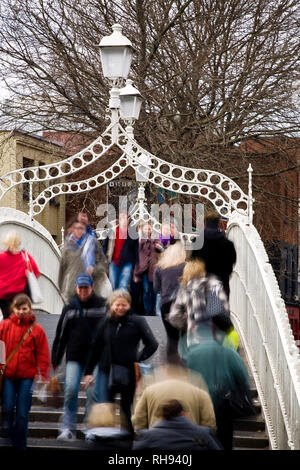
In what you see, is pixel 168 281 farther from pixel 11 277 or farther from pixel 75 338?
pixel 75 338

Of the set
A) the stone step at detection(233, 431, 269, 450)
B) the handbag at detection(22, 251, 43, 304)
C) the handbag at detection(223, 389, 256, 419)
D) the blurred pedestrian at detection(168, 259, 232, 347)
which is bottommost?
the stone step at detection(233, 431, 269, 450)

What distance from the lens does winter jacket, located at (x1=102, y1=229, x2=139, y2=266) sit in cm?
1488

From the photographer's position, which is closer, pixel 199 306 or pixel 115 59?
pixel 199 306

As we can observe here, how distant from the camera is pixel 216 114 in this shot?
30.0 m

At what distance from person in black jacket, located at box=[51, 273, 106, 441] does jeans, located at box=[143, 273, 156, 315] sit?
543 cm

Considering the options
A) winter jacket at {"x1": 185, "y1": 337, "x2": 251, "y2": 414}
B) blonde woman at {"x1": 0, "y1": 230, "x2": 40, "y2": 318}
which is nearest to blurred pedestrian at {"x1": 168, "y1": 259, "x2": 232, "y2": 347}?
winter jacket at {"x1": 185, "y1": 337, "x2": 251, "y2": 414}

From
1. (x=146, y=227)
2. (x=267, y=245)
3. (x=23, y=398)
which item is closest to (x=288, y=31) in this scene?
(x=267, y=245)

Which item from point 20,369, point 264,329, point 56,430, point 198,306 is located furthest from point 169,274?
point 20,369

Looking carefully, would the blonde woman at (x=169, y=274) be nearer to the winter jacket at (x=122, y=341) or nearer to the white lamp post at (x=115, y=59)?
the winter jacket at (x=122, y=341)

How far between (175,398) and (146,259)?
7521 mm

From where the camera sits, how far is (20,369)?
9586mm

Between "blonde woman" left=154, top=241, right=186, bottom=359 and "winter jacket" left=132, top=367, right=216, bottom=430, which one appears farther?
"blonde woman" left=154, top=241, right=186, bottom=359

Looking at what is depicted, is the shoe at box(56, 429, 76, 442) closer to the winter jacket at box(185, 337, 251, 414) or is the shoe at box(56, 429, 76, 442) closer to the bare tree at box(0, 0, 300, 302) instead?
the winter jacket at box(185, 337, 251, 414)

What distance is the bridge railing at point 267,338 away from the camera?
384 inches
